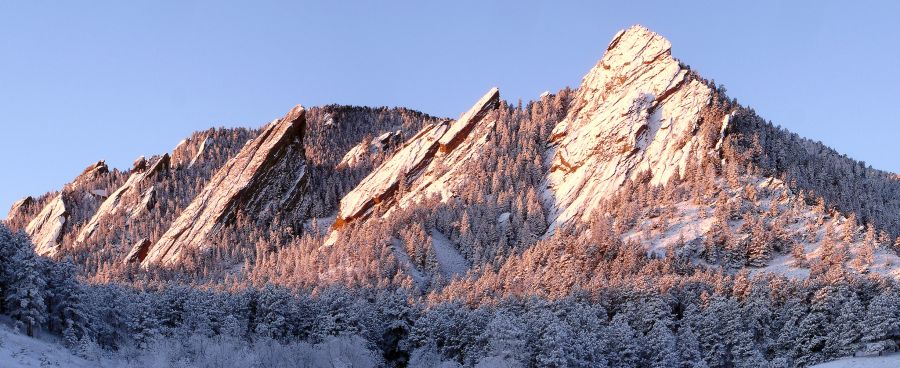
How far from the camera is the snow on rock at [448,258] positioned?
142875 millimetres

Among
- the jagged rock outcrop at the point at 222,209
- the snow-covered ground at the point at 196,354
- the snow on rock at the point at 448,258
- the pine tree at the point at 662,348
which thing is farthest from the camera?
the jagged rock outcrop at the point at 222,209

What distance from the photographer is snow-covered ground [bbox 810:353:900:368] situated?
82.3m

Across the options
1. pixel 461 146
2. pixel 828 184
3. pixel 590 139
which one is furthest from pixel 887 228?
pixel 461 146

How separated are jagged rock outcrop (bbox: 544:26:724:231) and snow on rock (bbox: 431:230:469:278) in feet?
65.0

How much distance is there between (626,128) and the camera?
537ft

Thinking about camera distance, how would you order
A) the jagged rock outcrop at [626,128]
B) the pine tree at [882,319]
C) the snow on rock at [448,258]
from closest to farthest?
1. the pine tree at [882,319]
2. the snow on rock at [448,258]
3. the jagged rock outcrop at [626,128]

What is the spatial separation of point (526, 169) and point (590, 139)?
16004 mm

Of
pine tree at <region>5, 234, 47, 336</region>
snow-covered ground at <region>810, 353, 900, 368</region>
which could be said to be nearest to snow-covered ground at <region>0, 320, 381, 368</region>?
pine tree at <region>5, 234, 47, 336</region>

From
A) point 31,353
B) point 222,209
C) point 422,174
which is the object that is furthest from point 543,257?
point 222,209

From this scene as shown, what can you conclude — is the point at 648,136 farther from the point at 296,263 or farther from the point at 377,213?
the point at 296,263

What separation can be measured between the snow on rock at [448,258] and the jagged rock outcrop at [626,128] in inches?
780

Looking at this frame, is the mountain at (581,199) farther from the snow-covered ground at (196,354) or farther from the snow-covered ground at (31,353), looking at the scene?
the snow-covered ground at (31,353)

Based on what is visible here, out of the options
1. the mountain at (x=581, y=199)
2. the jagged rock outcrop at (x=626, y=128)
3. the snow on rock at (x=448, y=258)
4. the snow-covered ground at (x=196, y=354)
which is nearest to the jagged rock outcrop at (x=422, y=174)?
the mountain at (x=581, y=199)

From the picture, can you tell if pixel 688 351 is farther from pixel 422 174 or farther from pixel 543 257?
pixel 422 174
